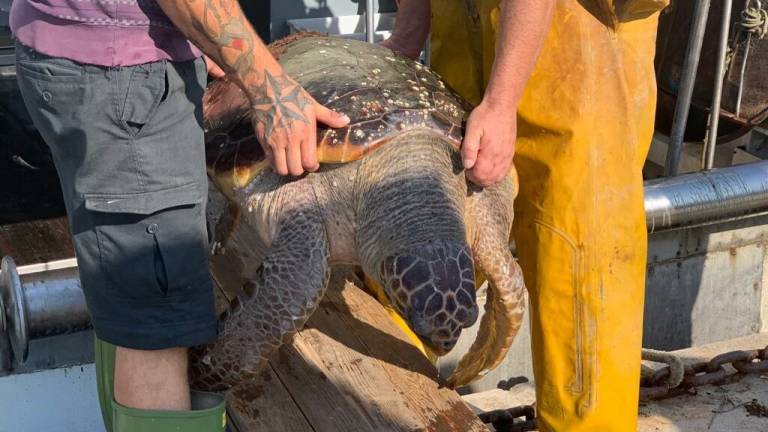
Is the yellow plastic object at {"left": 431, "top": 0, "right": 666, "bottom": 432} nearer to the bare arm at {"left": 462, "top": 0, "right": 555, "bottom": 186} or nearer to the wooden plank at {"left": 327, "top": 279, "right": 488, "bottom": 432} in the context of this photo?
the bare arm at {"left": 462, "top": 0, "right": 555, "bottom": 186}

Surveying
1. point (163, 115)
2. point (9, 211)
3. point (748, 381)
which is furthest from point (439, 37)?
point (9, 211)

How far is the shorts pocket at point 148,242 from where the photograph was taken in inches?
79.4

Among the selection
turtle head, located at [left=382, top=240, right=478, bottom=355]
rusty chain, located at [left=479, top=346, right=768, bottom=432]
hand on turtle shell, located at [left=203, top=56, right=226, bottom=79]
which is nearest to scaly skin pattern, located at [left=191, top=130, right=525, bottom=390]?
turtle head, located at [left=382, top=240, right=478, bottom=355]

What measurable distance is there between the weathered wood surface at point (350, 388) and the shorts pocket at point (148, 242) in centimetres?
56

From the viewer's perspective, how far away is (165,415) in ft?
6.93

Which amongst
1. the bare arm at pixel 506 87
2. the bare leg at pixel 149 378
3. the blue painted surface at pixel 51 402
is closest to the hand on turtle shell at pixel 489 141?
the bare arm at pixel 506 87

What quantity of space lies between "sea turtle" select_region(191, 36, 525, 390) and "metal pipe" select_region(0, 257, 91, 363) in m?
A: 0.69

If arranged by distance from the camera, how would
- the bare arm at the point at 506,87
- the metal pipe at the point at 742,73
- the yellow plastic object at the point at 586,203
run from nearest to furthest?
1. the bare arm at the point at 506,87
2. the yellow plastic object at the point at 586,203
3. the metal pipe at the point at 742,73

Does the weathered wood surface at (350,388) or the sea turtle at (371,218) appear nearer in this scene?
the sea turtle at (371,218)

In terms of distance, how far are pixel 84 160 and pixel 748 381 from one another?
2855 mm

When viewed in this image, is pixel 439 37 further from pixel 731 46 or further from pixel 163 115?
pixel 731 46

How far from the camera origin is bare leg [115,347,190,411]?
2123 millimetres

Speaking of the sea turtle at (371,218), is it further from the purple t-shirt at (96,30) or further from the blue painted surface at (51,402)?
the blue painted surface at (51,402)

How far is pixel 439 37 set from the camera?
309 centimetres
